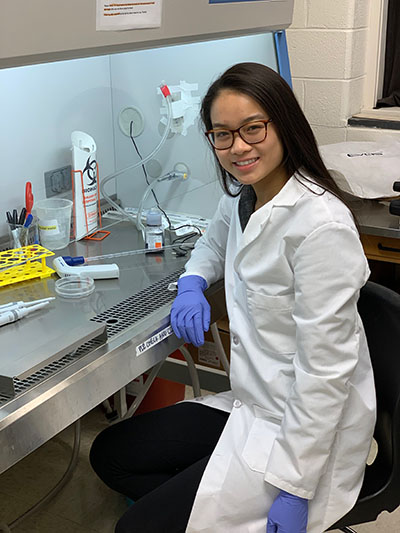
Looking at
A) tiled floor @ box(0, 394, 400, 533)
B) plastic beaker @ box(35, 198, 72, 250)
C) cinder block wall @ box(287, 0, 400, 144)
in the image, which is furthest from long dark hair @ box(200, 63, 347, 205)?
cinder block wall @ box(287, 0, 400, 144)

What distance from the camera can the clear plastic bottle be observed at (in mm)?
1765

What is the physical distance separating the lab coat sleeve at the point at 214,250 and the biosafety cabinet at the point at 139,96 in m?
0.36

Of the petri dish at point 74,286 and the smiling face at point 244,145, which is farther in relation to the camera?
the petri dish at point 74,286

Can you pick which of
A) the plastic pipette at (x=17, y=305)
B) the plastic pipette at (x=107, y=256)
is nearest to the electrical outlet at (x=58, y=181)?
the plastic pipette at (x=107, y=256)

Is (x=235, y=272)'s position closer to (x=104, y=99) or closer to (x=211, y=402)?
(x=211, y=402)

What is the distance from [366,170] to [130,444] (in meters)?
1.22

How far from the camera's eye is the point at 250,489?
126 cm

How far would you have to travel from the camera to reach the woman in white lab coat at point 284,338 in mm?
1215

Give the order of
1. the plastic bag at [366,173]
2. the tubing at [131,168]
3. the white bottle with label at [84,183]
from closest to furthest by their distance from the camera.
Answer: the white bottle with label at [84,183]
the tubing at [131,168]
the plastic bag at [366,173]

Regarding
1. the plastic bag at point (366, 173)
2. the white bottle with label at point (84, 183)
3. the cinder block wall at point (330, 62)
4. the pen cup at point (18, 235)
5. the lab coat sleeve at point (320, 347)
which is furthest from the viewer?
the cinder block wall at point (330, 62)

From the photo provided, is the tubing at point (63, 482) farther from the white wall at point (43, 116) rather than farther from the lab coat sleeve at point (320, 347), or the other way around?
the lab coat sleeve at point (320, 347)

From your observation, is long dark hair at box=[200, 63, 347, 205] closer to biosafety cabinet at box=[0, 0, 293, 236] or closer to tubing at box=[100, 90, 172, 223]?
biosafety cabinet at box=[0, 0, 293, 236]

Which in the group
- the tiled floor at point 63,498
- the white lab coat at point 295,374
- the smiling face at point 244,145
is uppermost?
the smiling face at point 244,145

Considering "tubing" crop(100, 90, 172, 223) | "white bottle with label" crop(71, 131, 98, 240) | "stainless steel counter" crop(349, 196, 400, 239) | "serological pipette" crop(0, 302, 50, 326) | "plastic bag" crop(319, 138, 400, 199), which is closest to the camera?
"serological pipette" crop(0, 302, 50, 326)
